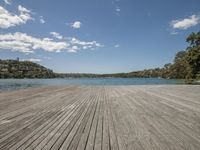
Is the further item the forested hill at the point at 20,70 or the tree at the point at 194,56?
the forested hill at the point at 20,70

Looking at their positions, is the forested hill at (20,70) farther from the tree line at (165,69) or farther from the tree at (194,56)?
the tree at (194,56)

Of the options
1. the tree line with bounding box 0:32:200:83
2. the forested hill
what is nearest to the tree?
the tree line with bounding box 0:32:200:83

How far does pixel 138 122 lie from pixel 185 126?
1100 millimetres

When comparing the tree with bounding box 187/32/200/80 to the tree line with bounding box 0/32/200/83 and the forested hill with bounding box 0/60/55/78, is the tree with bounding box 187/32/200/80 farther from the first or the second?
the forested hill with bounding box 0/60/55/78

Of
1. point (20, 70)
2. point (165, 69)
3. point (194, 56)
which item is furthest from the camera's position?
point (20, 70)

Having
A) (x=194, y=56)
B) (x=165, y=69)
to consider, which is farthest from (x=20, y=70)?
(x=194, y=56)

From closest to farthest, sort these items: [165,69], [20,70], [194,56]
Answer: [194,56] < [165,69] < [20,70]

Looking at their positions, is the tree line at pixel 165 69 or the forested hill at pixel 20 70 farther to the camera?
the forested hill at pixel 20 70

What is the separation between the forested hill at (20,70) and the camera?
16100 centimetres

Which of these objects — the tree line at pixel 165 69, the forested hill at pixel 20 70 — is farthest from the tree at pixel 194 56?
the forested hill at pixel 20 70

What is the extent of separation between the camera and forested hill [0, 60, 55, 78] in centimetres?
16100

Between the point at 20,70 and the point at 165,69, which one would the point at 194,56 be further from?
the point at 20,70

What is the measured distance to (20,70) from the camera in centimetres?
17188

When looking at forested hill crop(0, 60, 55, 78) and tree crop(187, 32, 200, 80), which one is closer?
tree crop(187, 32, 200, 80)
